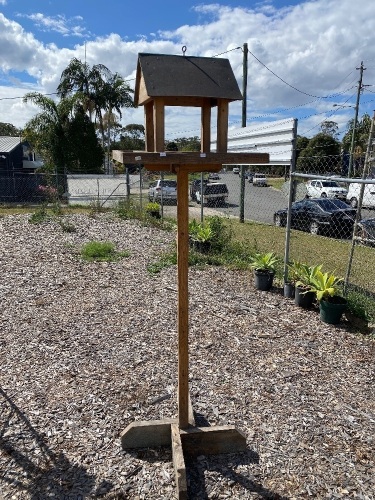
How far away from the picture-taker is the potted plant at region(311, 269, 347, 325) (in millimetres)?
4613

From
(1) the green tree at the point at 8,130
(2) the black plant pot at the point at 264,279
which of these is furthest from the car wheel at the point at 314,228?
(1) the green tree at the point at 8,130

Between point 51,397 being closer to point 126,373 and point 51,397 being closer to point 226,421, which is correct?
point 126,373

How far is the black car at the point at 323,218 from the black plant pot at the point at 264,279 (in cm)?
709

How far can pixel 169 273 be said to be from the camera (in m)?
6.58

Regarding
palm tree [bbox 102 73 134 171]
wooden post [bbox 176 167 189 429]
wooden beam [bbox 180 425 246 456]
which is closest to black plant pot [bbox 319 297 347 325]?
wooden beam [bbox 180 425 246 456]

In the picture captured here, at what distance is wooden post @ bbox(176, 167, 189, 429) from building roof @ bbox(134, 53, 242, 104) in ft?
1.54

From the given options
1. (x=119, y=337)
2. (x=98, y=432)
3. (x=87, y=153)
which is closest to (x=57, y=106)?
(x=87, y=153)

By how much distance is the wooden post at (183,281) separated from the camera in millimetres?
2508

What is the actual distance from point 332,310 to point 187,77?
3.35 m

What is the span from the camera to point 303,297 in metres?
5.09

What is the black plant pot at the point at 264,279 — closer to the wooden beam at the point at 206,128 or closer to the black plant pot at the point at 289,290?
the black plant pot at the point at 289,290

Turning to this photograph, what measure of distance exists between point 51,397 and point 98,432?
0.61 metres

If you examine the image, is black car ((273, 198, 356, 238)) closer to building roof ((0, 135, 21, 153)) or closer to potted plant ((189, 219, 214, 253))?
potted plant ((189, 219, 214, 253))

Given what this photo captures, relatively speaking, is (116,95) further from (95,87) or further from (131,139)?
(131,139)
